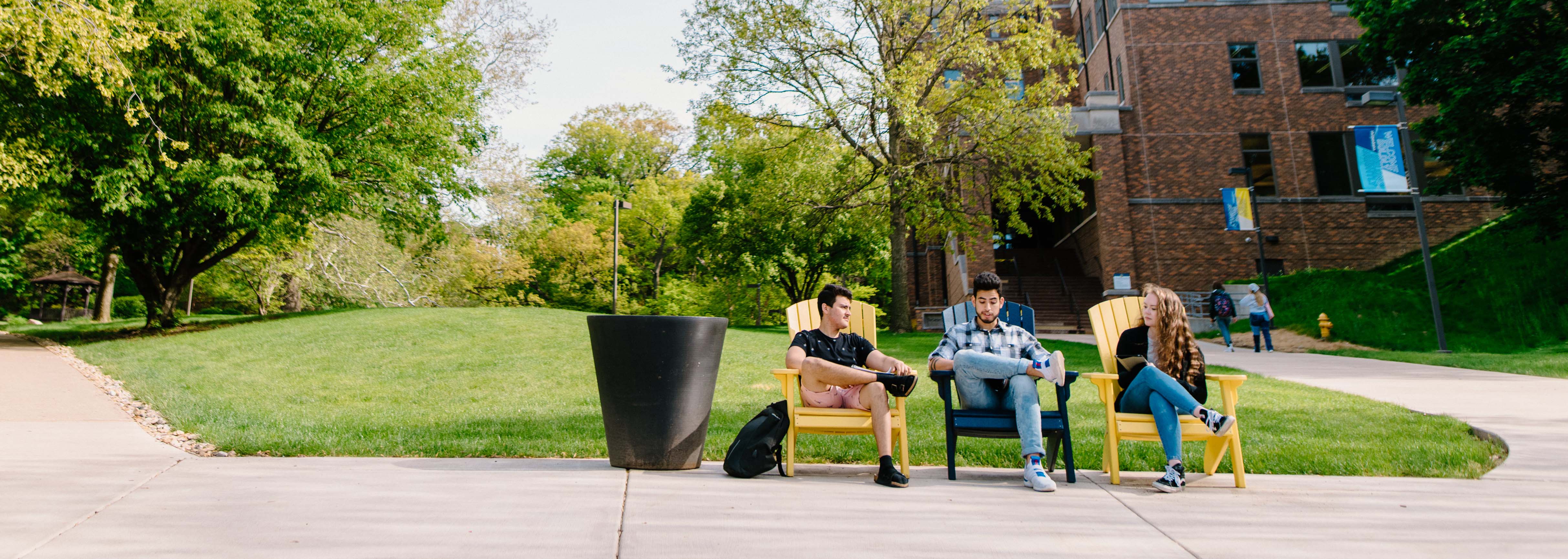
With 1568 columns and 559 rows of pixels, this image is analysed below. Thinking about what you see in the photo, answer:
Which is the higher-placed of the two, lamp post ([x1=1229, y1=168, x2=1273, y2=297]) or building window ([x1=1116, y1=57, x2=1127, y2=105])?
building window ([x1=1116, y1=57, x2=1127, y2=105])

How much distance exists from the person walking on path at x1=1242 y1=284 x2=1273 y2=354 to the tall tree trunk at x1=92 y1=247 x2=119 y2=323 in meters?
36.1

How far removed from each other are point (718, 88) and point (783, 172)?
3588 millimetres

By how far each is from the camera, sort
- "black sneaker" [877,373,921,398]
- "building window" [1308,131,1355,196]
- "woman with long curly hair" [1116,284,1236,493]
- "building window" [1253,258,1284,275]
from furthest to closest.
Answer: "building window" [1308,131,1355,196], "building window" [1253,258,1284,275], "black sneaker" [877,373,921,398], "woman with long curly hair" [1116,284,1236,493]

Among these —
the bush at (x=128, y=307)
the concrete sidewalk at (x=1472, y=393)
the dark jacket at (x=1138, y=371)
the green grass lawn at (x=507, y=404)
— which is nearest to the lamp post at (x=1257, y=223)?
the concrete sidewalk at (x=1472, y=393)

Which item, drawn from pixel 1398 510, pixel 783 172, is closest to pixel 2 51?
pixel 783 172

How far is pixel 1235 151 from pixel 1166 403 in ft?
83.8

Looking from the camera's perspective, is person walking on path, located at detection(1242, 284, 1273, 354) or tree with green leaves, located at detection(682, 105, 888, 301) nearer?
person walking on path, located at detection(1242, 284, 1273, 354)

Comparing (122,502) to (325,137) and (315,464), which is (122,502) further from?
(325,137)

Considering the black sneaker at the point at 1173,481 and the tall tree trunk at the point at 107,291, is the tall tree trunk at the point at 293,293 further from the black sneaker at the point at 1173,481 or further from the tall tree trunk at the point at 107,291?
the black sneaker at the point at 1173,481

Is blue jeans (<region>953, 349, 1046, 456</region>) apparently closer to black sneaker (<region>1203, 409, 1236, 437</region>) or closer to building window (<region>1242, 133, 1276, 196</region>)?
black sneaker (<region>1203, 409, 1236, 437</region>)

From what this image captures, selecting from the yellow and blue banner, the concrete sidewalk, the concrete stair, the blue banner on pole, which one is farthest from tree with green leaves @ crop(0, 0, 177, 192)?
the yellow and blue banner

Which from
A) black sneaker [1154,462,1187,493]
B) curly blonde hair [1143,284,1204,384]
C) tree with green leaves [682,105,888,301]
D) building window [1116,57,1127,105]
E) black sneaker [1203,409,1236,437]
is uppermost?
building window [1116,57,1127,105]

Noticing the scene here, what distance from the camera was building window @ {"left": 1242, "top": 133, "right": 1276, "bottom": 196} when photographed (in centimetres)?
2642

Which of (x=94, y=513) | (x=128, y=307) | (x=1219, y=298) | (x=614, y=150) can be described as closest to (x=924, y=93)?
(x=1219, y=298)
